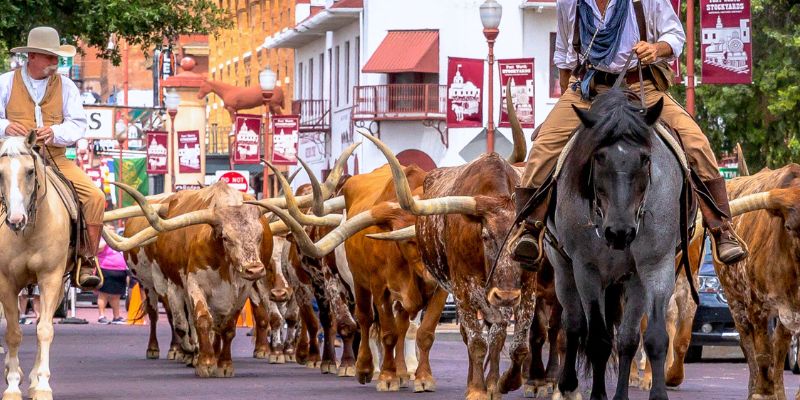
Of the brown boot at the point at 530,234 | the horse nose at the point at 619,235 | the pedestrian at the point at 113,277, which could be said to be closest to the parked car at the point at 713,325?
the brown boot at the point at 530,234

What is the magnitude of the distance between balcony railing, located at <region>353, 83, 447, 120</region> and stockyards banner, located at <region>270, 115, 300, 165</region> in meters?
8.23

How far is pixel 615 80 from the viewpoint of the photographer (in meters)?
12.3

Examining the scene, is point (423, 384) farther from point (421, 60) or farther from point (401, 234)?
point (421, 60)

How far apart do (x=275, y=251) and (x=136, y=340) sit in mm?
7275

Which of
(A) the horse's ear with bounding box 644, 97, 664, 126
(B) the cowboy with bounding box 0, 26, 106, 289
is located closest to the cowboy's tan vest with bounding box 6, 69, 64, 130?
(B) the cowboy with bounding box 0, 26, 106, 289

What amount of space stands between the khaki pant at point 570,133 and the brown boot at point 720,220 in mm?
82

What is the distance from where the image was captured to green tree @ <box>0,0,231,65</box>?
29948 mm

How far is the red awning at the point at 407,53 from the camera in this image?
55.9 m

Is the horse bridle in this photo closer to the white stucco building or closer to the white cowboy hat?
the white cowboy hat

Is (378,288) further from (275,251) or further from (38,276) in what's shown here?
(275,251)

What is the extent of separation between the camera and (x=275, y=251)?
22281 mm

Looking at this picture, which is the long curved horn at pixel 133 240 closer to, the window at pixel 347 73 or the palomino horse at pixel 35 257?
the palomino horse at pixel 35 257

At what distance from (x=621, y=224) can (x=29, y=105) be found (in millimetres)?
6781

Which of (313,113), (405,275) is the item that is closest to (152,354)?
(405,275)
